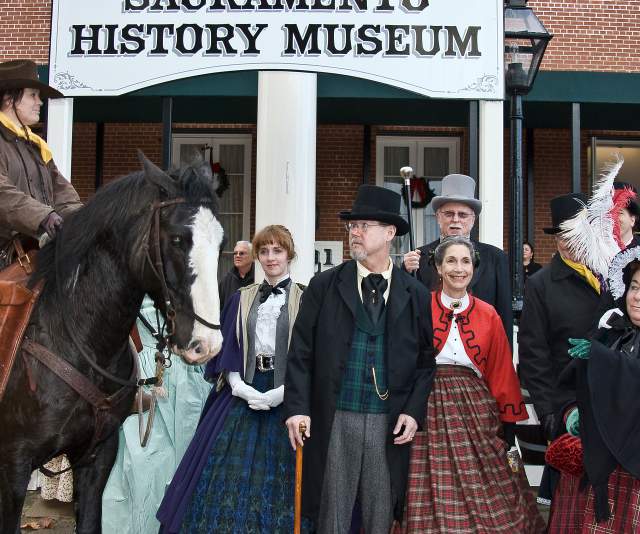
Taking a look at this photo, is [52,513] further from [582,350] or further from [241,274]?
[582,350]

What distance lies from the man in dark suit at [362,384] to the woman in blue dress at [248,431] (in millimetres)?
439

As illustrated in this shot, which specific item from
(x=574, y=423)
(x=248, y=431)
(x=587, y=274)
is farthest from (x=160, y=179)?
(x=587, y=274)

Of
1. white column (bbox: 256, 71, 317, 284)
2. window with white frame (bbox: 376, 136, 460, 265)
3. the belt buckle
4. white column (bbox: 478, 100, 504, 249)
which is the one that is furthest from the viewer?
window with white frame (bbox: 376, 136, 460, 265)

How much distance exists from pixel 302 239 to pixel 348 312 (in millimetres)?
4632

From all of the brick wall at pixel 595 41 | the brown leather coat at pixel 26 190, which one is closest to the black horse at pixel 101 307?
the brown leather coat at pixel 26 190

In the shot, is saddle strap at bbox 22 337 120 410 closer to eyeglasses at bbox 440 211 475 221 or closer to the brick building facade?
eyeglasses at bbox 440 211 475 221

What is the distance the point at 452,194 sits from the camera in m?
4.62

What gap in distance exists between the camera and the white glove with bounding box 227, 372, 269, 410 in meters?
3.90

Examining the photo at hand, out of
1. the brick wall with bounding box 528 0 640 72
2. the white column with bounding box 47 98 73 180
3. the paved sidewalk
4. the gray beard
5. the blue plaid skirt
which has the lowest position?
the paved sidewalk

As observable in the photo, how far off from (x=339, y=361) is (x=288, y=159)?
16.5 ft

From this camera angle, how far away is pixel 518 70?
24.0 ft

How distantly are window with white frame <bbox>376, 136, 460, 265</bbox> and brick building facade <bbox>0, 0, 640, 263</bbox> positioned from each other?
10 cm

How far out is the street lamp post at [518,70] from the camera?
23.8 feet

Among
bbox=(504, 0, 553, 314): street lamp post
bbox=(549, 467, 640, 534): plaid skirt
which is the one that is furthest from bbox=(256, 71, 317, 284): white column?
bbox=(549, 467, 640, 534): plaid skirt
